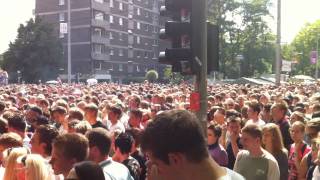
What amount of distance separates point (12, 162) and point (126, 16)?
269 feet

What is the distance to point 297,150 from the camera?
696 cm

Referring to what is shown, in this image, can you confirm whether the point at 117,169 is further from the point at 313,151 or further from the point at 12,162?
the point at 313,151

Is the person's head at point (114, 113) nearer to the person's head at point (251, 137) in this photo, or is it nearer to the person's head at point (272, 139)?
the person's head at point (272, 139)

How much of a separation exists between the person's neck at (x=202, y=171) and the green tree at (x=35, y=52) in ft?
218

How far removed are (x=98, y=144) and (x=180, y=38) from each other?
7.83 feet

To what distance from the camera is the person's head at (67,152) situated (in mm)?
4328

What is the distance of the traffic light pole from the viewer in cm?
653

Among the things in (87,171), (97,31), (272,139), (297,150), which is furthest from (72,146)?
(97,31)

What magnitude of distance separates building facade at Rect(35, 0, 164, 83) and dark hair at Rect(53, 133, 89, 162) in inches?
2531

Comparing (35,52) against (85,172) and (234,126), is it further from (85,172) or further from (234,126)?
(85,172)

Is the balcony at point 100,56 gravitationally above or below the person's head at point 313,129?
above

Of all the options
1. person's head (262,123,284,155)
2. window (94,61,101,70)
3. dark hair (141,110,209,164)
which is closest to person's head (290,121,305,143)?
person's head (262,123,284,155)

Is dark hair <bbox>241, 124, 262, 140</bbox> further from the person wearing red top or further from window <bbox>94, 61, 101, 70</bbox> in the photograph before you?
window <bbox>94, 61, 101, 70</bbox>

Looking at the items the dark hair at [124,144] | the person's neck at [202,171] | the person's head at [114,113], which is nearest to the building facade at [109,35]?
the person's head at [114,113]
